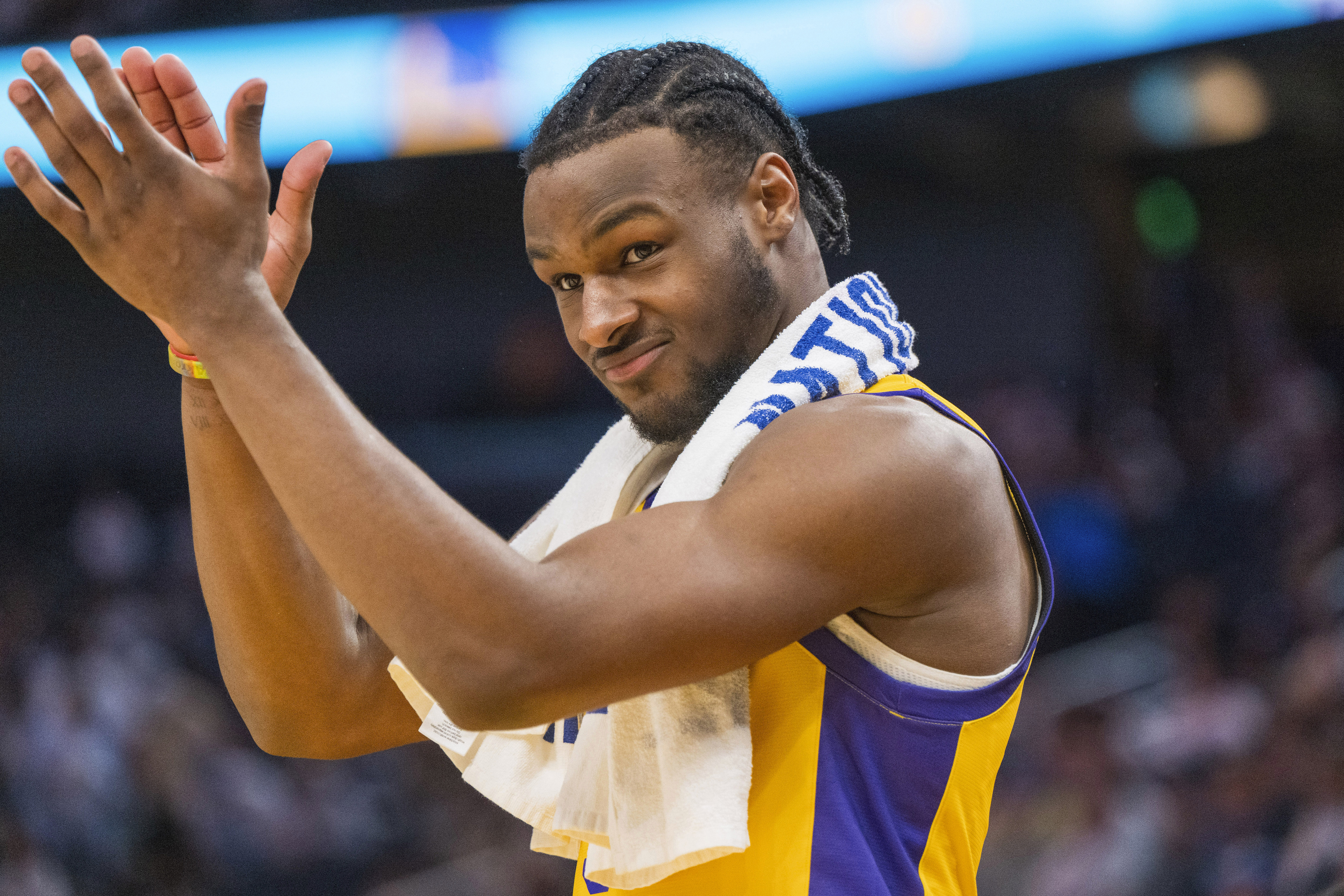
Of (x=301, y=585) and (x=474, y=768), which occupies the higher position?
(x=301, y=585)

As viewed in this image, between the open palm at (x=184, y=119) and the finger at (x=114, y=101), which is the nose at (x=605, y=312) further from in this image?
the finger at (x=114, y=101)

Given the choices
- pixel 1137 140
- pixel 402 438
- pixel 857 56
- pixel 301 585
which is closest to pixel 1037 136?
pixel 1137 140

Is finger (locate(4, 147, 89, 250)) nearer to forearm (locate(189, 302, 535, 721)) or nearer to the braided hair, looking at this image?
forearm (locate(189, 302, 535, 721))

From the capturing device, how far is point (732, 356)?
54.8 inches

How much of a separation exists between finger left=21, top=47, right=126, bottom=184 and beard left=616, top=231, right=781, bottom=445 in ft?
2.03

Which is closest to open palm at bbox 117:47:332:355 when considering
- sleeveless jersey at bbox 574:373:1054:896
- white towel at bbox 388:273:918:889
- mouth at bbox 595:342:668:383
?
mouth at bbox 595:342:668:383

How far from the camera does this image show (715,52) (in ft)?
5.14

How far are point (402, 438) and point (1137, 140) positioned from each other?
10.8 feet

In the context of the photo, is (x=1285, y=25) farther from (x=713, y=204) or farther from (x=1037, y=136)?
(x=713, y=204)

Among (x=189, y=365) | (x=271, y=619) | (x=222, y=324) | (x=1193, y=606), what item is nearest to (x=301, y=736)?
(x=271, y=619)

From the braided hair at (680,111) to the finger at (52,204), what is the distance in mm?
536

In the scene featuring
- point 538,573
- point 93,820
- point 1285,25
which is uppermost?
point 538,573

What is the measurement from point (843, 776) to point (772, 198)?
2.22ft

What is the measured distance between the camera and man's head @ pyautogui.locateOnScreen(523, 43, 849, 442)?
4.41ft
